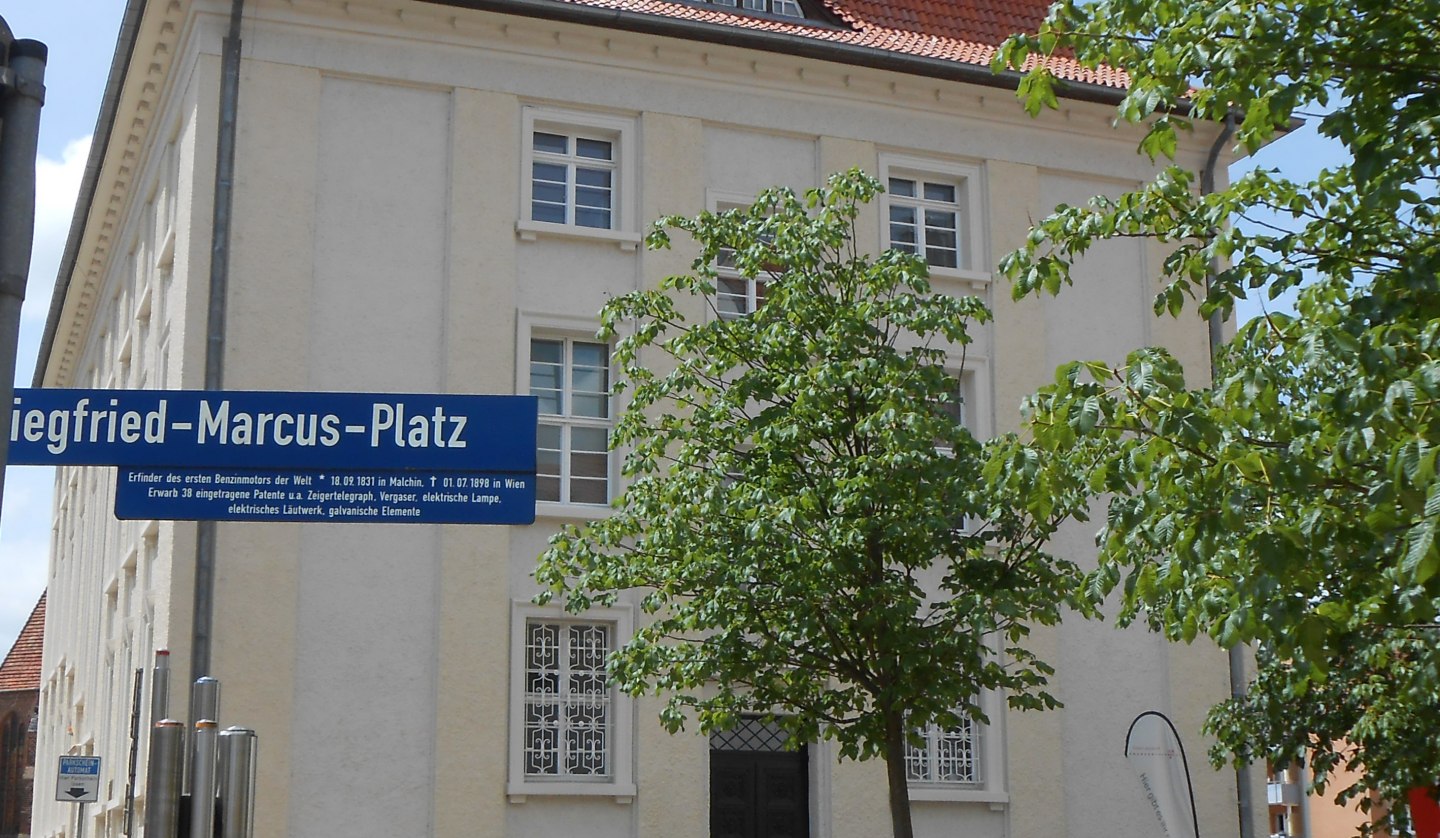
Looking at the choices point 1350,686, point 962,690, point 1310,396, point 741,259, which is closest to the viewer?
point 1310,396

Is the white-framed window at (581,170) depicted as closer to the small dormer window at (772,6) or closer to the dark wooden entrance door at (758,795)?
the small dormer window at (772,6)

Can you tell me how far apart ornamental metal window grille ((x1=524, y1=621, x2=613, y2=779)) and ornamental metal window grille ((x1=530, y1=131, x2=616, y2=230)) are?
507 centimetres

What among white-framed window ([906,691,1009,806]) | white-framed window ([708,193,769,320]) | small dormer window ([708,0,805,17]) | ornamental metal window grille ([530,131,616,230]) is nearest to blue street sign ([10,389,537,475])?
white-framed window ([708,193,769,320])

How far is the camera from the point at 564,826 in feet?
66.5

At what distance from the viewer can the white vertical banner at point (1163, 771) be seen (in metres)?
17.2

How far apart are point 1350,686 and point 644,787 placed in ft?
25.3

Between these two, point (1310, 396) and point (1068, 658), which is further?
point (1068, 658)

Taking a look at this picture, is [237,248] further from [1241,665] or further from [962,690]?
[1241,665]

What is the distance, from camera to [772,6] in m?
25.0

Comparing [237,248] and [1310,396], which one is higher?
[237,248]

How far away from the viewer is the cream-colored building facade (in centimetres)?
1995

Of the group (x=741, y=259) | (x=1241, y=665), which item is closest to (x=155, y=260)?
(x=741, y=259)

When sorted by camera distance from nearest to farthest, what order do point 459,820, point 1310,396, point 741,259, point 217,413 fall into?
point 217,413 < point 1310,396 < point 741,259 < point 459,820

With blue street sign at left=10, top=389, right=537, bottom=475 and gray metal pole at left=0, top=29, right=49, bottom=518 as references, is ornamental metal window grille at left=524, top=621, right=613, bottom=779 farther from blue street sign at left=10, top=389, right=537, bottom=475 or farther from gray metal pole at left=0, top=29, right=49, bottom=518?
gray metal pole at left=0, top=29, right=49, bottom=518
